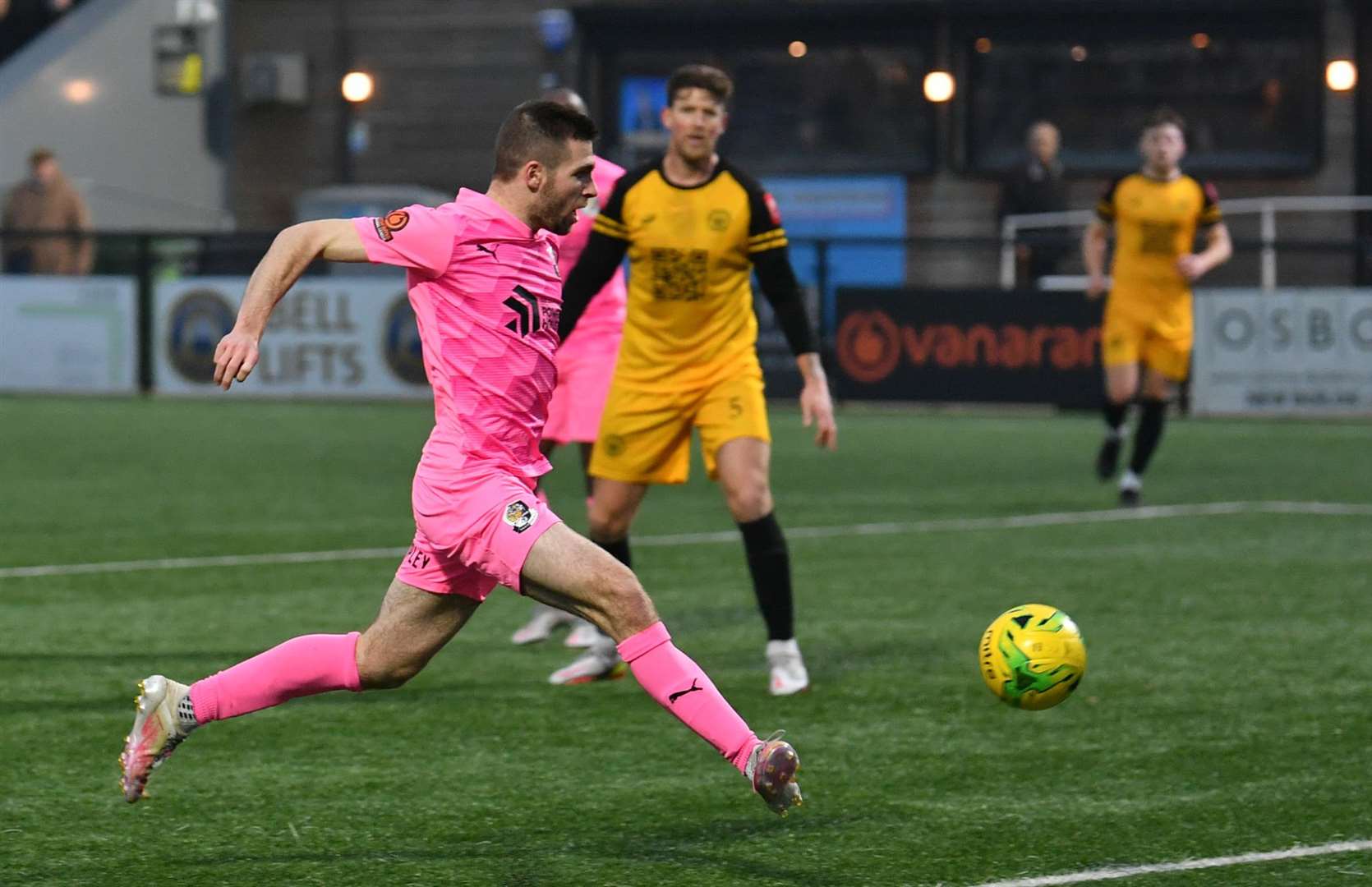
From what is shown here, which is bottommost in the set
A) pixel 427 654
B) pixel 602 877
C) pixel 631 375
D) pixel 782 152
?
pixel 602 877

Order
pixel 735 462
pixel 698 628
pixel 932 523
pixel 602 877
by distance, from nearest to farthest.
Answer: pixel 602 877
pixel 735 462
pixel 698 628
pixel 932 523

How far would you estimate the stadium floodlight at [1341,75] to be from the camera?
28.0 meters

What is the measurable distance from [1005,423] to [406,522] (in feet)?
28.5

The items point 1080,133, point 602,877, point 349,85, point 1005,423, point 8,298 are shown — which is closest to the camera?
point 602,877

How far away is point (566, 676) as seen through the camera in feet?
27.1

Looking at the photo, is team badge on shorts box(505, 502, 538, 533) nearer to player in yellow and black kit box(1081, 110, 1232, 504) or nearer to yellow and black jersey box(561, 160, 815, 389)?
yellow and black jersey box(561, 160, 815, 389)

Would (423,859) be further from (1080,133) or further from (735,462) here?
(1080,133)

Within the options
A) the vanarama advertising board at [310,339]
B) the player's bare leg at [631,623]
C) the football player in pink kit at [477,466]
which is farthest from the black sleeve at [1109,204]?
the player's bare leg at [631,623]

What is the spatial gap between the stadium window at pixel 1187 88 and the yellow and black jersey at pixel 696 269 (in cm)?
2103

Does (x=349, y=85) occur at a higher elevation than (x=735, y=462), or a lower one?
higher

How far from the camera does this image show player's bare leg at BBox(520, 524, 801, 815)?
17.8 feet

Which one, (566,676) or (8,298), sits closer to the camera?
(566,676)

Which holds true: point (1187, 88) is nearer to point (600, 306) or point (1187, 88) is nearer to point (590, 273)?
point (600, 306)

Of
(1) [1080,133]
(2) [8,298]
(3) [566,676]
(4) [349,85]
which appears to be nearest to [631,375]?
(3) [566,676]
